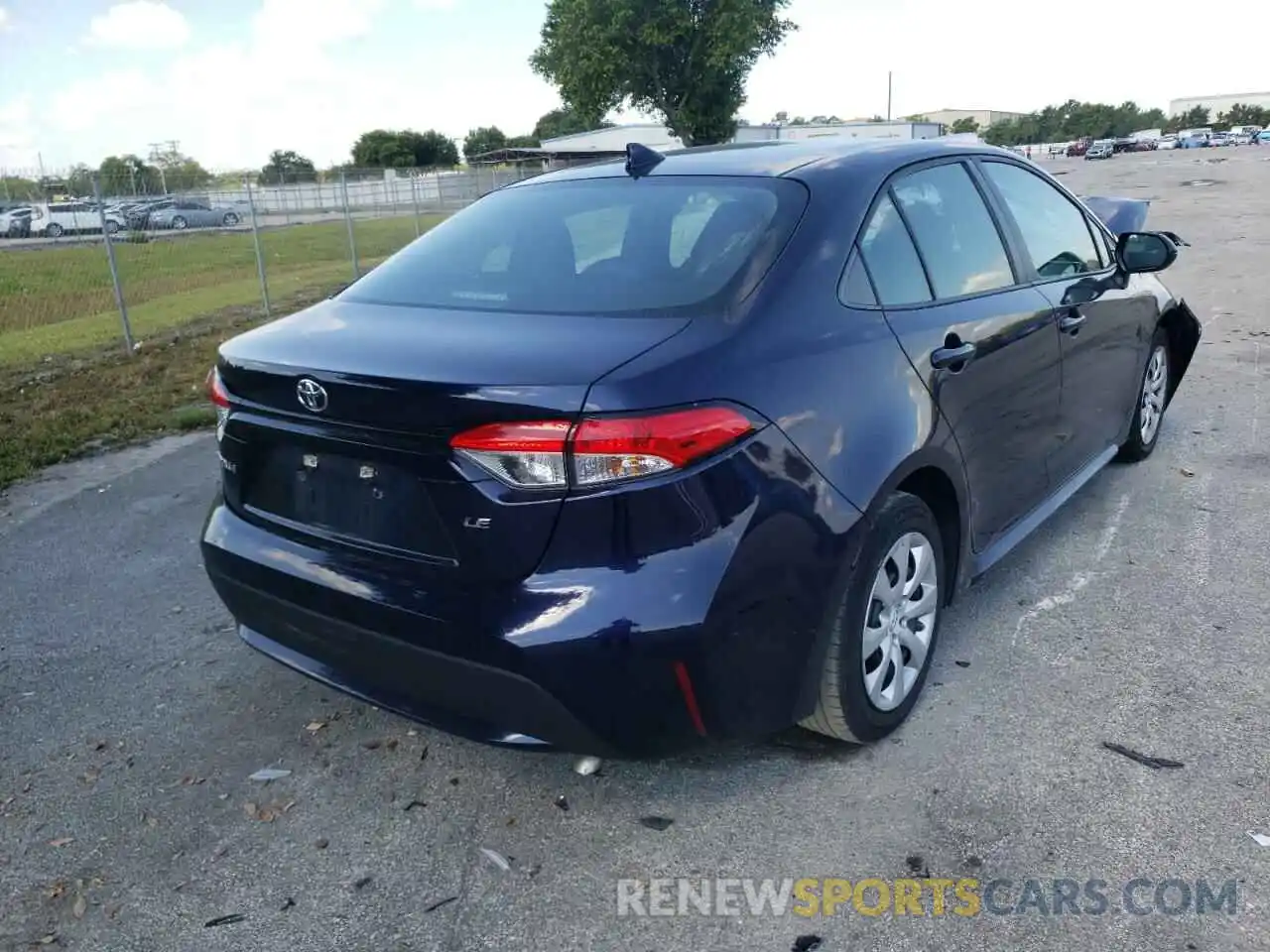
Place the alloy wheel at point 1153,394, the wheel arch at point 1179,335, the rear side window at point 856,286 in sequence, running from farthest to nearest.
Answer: the wheel arch at point 1179,335 → the alloy wheel at point 1153,394 → the rear side window at point 856,286

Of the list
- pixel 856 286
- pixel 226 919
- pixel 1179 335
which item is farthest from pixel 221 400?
pixel 1179 335

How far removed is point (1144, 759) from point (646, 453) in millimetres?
1784

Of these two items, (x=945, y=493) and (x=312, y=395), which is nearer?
(x=312, y=395)

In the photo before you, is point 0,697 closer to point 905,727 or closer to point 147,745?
point 147,745

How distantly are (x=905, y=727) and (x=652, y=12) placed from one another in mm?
43535

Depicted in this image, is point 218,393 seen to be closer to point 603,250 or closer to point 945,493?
point 603,250

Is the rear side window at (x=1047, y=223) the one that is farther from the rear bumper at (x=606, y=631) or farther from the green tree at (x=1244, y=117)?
the green tree at (x=1244, y=117)

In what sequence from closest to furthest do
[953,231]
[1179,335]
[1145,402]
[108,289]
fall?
1. [953,231]
2. [1145,402]
3. [1179,335]
4. [108,289]

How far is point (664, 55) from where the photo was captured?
43.8m

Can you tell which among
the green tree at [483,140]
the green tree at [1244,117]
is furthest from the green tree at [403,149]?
the green tree at [1244,117]

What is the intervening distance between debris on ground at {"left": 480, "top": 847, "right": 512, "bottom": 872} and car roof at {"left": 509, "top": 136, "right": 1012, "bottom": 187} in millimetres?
2048

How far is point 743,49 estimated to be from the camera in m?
41.7

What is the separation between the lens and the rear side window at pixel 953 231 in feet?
10.5

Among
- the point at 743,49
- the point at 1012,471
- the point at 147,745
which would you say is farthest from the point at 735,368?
the point at 743,49
